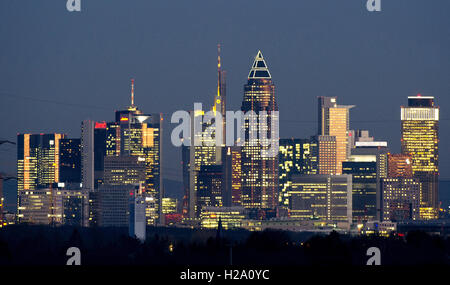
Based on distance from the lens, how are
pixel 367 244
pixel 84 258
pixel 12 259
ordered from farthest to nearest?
pixel 367 244, pixel 84 258, pixel 12 259

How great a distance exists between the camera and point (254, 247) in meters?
121
